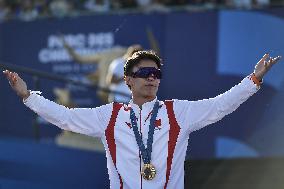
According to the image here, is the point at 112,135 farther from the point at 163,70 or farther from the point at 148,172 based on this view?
the point at 163,70

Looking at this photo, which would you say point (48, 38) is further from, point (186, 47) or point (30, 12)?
point (186, 47)

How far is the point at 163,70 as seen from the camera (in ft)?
40.8

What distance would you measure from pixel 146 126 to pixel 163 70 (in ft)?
24.2

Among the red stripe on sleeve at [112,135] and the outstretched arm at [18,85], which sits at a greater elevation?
the outstretched arm at [18,85]

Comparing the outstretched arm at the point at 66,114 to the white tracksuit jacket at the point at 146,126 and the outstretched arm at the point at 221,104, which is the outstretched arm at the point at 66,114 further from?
the outstretched arm at the point at 221,104

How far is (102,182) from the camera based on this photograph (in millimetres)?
7586

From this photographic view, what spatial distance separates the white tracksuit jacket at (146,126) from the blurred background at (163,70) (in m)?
1.16

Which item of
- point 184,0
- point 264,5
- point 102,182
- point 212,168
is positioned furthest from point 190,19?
point 102,182

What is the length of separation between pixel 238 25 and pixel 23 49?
15.2ft

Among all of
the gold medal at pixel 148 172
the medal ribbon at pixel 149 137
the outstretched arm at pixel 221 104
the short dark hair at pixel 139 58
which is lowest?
the gold medal at pixel 148 172

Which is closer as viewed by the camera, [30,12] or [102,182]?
[102,182]

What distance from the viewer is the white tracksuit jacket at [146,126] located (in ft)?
16.6

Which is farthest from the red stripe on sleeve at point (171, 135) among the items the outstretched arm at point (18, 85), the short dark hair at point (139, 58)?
the outstretched arm at point (18, 85)

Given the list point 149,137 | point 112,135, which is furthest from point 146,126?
point 112,135
